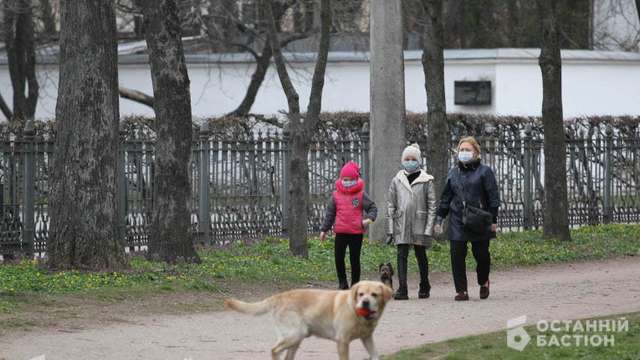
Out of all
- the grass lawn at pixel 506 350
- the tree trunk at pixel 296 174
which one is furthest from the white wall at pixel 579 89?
the grass lawn at pixel 506 350

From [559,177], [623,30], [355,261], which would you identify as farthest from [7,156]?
[623,30]

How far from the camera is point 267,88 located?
36.5 metres

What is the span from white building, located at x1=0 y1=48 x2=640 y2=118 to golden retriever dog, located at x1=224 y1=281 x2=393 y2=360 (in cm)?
1871

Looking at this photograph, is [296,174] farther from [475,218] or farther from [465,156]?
[475,218]

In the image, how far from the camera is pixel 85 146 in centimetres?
1714

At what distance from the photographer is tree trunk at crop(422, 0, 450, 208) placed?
2256 cm

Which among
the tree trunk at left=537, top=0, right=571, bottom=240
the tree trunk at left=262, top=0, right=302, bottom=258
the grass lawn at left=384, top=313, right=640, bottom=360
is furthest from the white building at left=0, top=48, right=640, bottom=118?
the grass lawn at left=384, top=313, right=640, bottom=360

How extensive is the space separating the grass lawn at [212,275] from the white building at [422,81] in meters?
8.54

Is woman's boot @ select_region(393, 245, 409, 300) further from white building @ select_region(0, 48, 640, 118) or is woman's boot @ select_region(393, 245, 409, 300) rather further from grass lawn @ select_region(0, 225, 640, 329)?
white building @ select_region(0, 48, 640, 118)

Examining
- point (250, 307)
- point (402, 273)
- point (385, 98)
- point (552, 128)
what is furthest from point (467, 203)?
point (552, 128)

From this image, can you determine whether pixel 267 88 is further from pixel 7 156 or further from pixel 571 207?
pixel 7 156

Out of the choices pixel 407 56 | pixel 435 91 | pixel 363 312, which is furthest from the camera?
pixel 407 56

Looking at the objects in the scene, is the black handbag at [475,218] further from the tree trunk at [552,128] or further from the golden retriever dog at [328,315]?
the tree trunk at [552,128]

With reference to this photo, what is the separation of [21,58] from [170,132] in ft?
56.6
